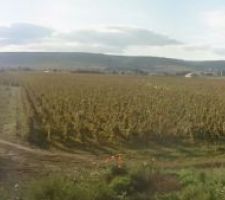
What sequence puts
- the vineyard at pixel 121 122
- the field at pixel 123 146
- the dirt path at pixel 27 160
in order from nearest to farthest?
the field at pixel 123 146 → the dirt path at pixel 27 160 → the vineyard at pixel 121 122

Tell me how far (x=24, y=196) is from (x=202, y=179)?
11.3ft

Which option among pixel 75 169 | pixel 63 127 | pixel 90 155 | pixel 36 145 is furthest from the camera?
pixel 63 127

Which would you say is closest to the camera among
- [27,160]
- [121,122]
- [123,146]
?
[27,160]

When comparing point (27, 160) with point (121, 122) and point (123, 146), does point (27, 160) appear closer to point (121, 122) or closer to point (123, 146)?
point (123, 146)

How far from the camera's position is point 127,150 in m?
17.8

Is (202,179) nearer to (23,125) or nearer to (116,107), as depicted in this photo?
(23,125)

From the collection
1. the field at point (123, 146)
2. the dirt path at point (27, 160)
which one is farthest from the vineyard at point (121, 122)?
the dirt path at point (27, 160)

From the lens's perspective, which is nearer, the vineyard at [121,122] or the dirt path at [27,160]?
the dirt path at [27,160]

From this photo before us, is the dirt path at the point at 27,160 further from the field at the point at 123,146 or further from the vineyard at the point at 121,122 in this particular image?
the vineyard at the point at 121,122

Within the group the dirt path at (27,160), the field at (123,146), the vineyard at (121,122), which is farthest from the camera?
the vineyard at (121,122)

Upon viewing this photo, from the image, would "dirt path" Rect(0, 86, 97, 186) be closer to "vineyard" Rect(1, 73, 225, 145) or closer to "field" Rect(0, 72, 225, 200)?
"field" Rect(0, 72, 225, 200)

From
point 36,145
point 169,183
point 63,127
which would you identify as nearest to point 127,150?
point 36,145

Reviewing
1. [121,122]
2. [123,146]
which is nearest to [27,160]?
[123,146]

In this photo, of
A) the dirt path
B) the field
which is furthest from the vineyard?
the dirt path
